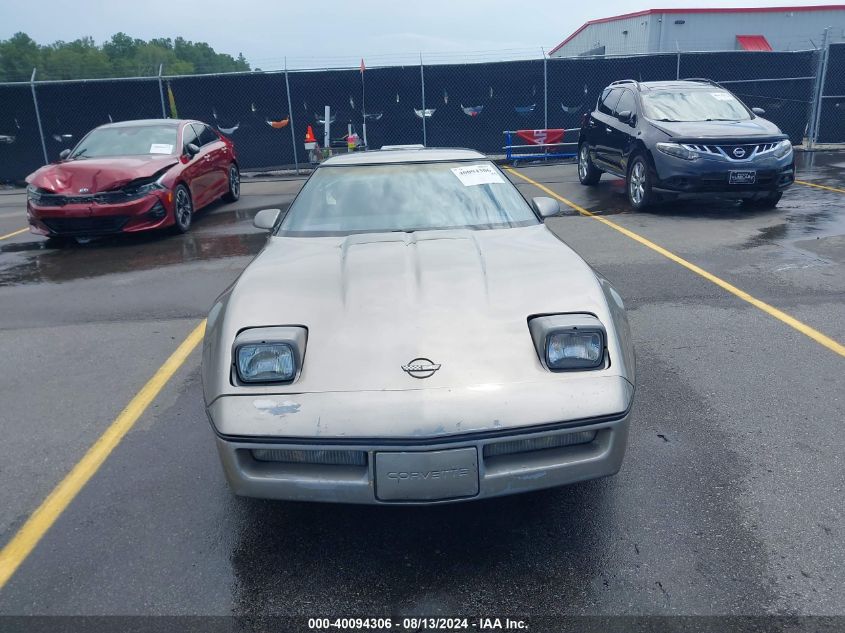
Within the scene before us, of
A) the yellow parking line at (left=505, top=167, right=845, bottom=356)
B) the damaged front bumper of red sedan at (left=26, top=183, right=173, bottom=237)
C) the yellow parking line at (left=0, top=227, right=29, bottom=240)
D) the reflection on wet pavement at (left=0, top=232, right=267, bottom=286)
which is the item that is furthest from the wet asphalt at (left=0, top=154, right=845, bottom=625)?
the yellow parking line at (left=0, top=227, right=29, bottom=240)

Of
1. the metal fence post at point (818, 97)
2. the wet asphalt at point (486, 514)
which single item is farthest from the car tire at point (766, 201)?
the metal fence post at point (818, 97)

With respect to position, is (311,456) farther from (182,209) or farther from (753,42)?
(753,42)

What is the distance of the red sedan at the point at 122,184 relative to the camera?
848cm

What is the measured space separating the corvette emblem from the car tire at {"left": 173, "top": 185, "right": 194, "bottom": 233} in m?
7.52

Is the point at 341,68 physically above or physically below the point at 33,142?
above

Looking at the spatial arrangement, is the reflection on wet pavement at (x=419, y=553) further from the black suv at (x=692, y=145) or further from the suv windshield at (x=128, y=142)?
the suv windshield at (x=128, y=142)

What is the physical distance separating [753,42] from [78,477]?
33.7m

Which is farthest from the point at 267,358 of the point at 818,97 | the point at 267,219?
the point at 818,97

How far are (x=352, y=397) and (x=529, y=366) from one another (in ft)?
2.17

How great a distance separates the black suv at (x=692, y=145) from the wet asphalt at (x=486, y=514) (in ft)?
12.7

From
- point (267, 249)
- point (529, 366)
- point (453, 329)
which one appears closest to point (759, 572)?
point (529, 366)

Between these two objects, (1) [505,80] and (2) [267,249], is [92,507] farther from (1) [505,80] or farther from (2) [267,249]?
(1) [505,80]

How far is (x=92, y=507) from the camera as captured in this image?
122 inches

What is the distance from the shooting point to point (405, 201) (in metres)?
4.05
